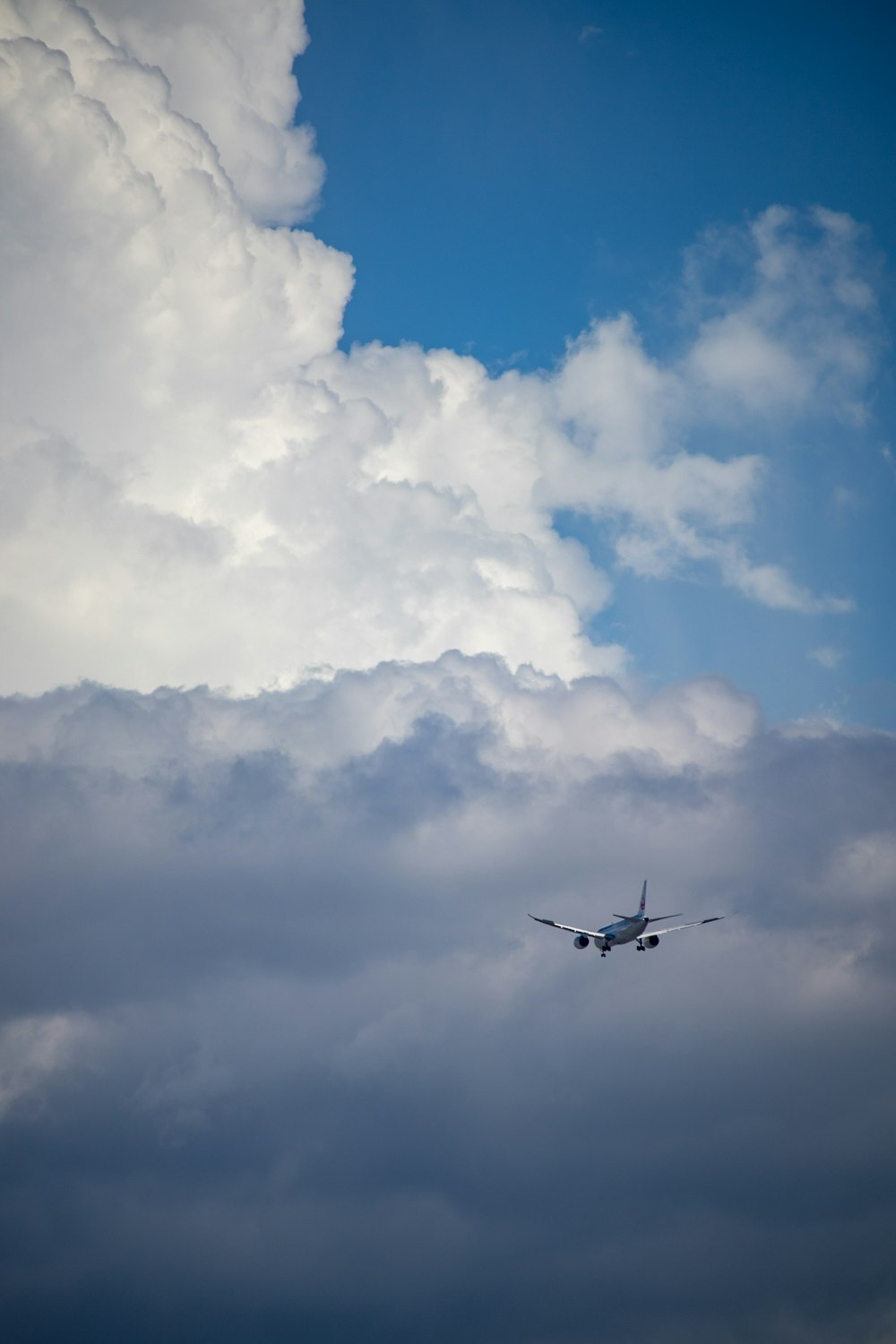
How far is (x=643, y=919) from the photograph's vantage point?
199m
